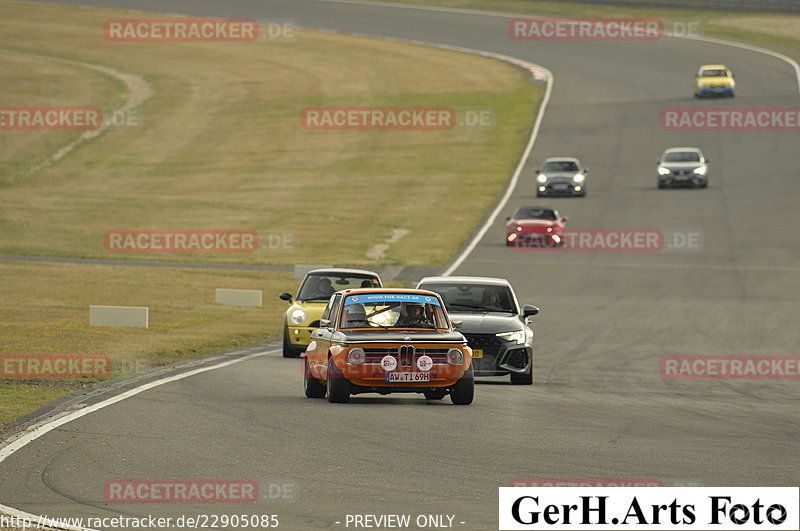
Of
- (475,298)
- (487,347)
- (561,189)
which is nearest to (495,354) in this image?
(487,347)

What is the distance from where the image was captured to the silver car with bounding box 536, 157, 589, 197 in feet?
186

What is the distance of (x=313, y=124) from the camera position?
3164 inches

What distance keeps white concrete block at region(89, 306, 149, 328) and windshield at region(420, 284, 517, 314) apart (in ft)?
27.7

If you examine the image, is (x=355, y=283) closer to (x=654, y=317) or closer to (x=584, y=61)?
(x=654, y=317)

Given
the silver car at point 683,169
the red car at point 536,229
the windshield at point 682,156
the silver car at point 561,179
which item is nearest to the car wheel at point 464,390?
the red car at point 536,229

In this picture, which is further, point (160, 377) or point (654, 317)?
point (654, 317)

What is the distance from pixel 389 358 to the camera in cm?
1594

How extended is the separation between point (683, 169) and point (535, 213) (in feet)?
46.3

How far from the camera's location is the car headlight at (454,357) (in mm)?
16078

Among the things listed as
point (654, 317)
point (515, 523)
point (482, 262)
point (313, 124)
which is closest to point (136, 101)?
point (313, 124)

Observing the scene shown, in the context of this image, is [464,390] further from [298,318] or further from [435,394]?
[298,318]

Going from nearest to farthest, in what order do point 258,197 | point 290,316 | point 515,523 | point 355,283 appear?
point 515,523 < point 290,316 < point 355,283 < point 258,197

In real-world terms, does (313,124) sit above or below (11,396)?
above

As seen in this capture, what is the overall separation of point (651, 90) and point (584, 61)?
1168cm
